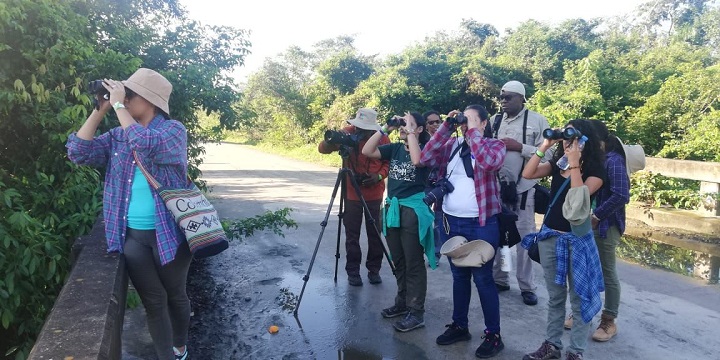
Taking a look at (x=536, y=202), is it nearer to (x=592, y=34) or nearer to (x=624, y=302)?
(x=624, y=302)

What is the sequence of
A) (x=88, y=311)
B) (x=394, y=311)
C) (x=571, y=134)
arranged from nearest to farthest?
1. (x=88, y=311)
2. (x=571, y=134)
3. (x=394, y=311)

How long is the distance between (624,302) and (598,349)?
43.4 inches

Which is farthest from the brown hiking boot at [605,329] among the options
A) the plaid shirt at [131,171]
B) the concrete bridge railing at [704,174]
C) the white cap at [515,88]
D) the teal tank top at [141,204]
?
the concrete bridge railing at [704,174]

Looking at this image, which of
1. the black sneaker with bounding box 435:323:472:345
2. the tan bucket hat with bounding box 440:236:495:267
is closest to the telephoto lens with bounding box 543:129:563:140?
the tan bucket hat with bounding box 440:236:495:267

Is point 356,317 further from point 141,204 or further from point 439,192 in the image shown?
point 141,204

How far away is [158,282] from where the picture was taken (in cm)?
266

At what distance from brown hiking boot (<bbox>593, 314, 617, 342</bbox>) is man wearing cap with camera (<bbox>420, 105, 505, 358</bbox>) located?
0.74 metres

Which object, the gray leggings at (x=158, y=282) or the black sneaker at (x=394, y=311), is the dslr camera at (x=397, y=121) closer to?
the black sneaker at (x=394, y=311)

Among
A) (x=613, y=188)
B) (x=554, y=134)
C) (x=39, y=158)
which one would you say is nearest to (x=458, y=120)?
(x=554, y=134)

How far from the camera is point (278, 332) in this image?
3828mm

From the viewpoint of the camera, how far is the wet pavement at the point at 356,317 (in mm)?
3516

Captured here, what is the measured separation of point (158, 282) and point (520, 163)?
3.03 m

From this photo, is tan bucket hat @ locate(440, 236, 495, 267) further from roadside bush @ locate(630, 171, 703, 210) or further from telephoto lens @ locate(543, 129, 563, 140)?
roadside bush @ locate(630, 171, 703, 210)

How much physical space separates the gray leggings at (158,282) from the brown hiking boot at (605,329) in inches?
112
